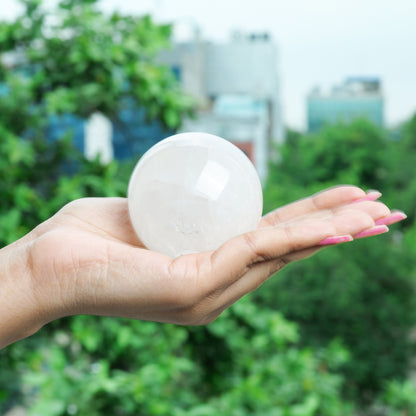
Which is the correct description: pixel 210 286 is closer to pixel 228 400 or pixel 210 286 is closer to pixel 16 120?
pixel 228 400

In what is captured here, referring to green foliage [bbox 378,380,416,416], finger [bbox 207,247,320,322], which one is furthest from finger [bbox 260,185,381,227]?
green foliage [bbox 378,380,416,416]

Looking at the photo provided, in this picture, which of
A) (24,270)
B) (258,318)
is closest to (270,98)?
(258,318)

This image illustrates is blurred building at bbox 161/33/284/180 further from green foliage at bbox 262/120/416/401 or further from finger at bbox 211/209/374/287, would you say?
finger at bbox 211/209/374/287

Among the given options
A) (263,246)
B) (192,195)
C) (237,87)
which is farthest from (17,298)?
(237,87)

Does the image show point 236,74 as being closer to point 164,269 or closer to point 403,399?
point 403,399

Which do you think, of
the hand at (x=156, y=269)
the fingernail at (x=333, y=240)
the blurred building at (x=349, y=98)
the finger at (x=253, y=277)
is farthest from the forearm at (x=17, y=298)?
the blurred building at (x=349, y=98)

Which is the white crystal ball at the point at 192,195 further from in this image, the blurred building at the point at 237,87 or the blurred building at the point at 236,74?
the blurred building at the point at 236,74
